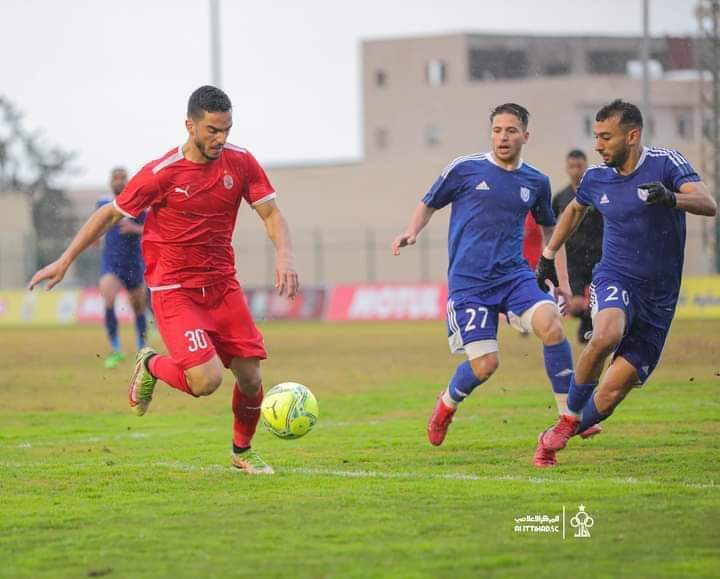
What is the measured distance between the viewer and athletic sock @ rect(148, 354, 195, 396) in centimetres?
857


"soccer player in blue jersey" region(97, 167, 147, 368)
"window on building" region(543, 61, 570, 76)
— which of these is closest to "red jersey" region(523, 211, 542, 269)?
"soccer player in blue jersey" region(97, 167, 147, 368)

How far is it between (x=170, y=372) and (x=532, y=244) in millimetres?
6100

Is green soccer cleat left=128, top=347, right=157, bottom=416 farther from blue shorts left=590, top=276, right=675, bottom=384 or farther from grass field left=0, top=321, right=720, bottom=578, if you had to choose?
blue shorts left=590, top=276, right=675, bottom=384

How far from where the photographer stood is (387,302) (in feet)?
123

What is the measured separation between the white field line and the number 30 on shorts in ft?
3.21

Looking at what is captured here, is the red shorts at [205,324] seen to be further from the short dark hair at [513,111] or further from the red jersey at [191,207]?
the short dark hair at [513,111]

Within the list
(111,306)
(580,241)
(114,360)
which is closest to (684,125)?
(111,306)

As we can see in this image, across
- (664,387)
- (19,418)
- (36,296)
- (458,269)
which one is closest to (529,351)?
(664,387)

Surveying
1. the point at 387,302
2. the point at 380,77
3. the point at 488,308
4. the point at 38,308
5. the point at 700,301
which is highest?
the point at 380,77

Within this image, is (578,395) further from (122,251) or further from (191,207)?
(122,251)

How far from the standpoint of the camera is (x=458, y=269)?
30.6 feet

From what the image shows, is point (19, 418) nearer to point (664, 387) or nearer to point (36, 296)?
point (664, 387)

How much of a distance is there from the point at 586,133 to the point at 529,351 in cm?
3690

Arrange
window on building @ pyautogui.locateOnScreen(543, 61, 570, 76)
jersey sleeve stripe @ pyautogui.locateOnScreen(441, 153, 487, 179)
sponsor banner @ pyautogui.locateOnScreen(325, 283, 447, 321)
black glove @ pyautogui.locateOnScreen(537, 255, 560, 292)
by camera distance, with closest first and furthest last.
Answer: jersey sleeve stripe @ pyautogui.locateOnScreen(441, 153, 487, 179) → black glove @ pyautogui.locateOnScreen(537, 255, 560, 292) → sponsor banner @ pyautogui.locateOnScreen(325, 283, 447, 321) → window on building @ pyautogui.locateOnScreen(543, 61, 570, 76)
